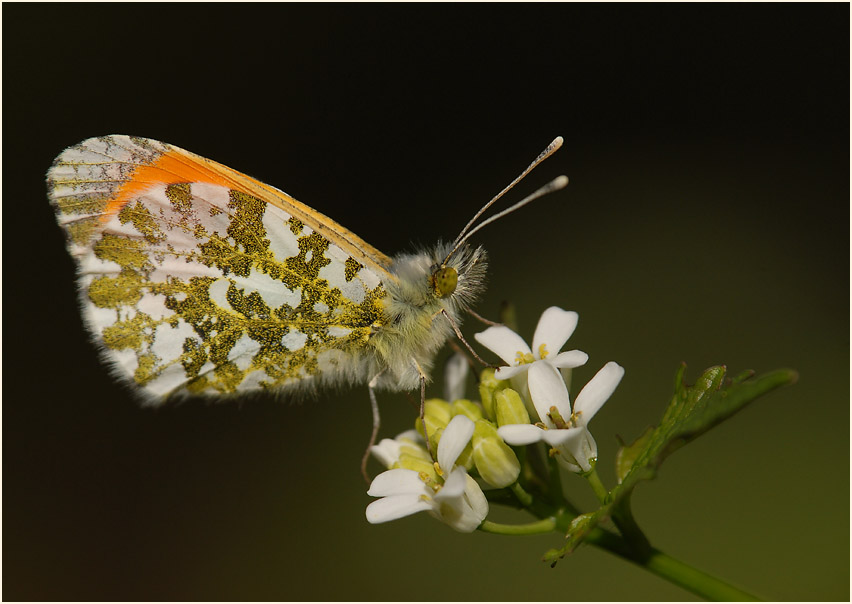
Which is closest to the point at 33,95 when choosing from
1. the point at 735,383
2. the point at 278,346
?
the point at 278,346

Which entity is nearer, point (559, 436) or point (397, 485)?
point (559, 436)

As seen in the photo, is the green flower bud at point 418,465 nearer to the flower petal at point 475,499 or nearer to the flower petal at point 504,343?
the flower petal at point 475,499

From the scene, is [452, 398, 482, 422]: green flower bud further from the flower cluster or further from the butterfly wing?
the butterfly wing

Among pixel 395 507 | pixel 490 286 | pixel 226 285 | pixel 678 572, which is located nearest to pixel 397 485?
pixel 395 507

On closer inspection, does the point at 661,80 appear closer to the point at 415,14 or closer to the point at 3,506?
the point at 415,14

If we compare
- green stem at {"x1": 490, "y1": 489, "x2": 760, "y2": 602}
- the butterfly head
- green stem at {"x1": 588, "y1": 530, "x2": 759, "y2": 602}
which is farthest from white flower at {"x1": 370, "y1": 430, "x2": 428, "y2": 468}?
green stem at {"x1": 588, "y1": 530, "x2": 759, "y2": 602}

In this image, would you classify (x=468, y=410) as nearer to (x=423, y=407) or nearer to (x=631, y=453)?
(x=423, y=407)

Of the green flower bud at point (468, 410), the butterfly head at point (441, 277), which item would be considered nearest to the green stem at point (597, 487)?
the green flower bud at point (468, 410)
